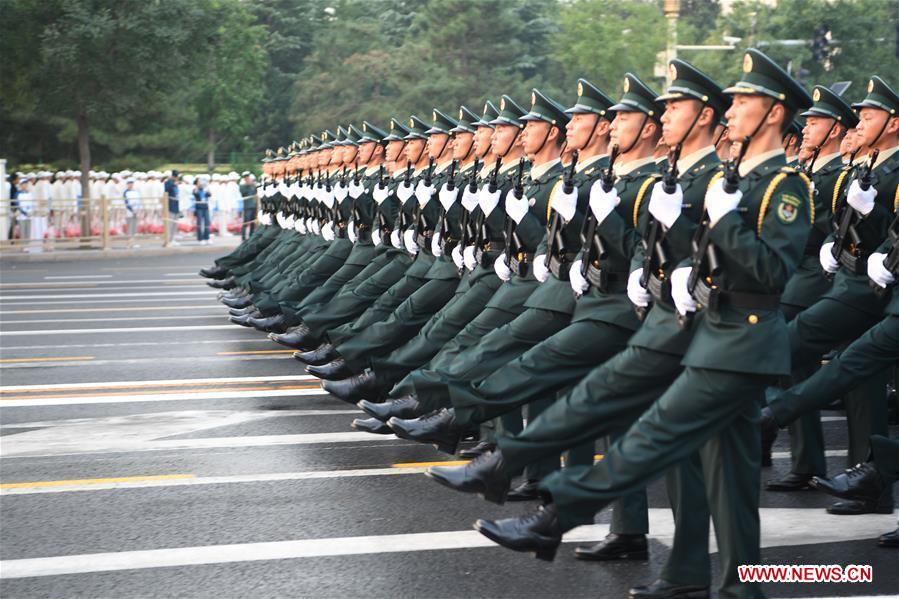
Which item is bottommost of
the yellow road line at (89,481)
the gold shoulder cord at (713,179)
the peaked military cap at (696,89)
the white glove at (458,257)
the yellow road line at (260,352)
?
the yellow road line at (260,352)

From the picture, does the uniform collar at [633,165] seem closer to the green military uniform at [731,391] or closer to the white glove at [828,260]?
the green military uniform at [731,391]

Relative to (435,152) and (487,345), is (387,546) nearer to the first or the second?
(487,345)

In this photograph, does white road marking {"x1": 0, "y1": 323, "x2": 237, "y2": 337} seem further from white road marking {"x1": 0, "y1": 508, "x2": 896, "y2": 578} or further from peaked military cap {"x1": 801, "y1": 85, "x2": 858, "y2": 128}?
white road marking {"x1": 0, "y1": 508, "x2": 896, "y2": 578}

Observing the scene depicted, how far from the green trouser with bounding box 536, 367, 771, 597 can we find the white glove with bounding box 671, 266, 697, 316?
29 cm

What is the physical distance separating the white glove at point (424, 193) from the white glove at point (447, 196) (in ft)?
1.62

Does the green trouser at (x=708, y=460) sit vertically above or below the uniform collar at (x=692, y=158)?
below

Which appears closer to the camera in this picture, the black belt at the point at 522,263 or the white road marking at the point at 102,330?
the black belt at the point at 522,263

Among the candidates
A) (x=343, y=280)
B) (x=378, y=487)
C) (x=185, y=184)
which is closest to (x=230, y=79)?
(x=185, y=184)

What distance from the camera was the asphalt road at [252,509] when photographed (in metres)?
5.86

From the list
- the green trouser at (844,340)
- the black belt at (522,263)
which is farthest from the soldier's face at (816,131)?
the black belt at (522,263)

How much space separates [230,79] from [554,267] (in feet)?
218

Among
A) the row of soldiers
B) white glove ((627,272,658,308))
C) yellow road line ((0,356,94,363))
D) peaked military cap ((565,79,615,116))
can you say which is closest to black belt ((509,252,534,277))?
the row of soldiers

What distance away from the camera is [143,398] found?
10.8 m

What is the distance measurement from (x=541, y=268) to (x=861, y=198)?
1.72 meters
